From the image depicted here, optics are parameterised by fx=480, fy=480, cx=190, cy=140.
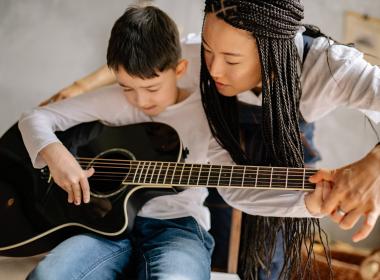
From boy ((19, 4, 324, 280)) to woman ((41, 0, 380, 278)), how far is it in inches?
3.4

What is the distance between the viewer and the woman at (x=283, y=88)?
0.90 metres

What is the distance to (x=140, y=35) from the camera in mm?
1169

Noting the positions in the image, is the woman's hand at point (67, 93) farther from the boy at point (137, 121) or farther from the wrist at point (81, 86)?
the boy at point (137, 121)

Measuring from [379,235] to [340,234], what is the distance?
144 millimetres

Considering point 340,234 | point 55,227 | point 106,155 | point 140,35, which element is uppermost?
point 140,35

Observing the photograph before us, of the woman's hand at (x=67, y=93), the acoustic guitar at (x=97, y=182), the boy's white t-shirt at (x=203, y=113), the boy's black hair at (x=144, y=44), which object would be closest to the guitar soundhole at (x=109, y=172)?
the acoustic guitar at (x=97, y=182)

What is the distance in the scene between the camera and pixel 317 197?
945 mm

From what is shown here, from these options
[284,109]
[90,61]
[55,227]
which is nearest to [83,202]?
[55,227]

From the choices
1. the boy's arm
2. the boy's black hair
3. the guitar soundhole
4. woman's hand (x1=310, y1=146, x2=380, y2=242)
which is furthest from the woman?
the boy's arm

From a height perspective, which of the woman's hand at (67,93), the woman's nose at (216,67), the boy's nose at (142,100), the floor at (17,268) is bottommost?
the floor at (17,268)

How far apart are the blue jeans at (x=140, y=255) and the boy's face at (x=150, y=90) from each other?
0.29m

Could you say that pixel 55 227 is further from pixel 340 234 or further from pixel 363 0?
pixel 363 0

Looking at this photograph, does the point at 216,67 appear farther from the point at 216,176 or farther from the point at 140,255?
the point at 140,255

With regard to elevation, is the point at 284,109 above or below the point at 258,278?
above
